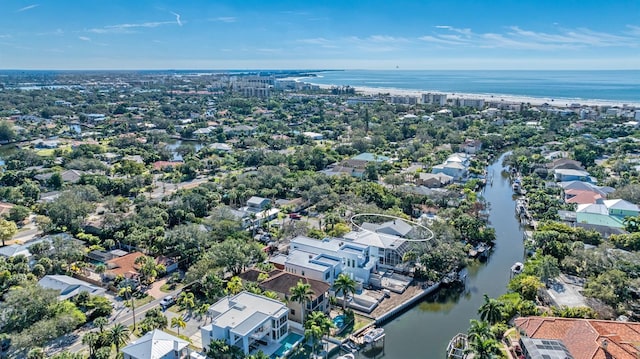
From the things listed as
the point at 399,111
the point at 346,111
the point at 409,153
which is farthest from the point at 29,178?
the point at 399,111

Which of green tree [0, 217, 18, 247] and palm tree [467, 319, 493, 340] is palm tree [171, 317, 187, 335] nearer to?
palm tree [467, 319, 493, 340]

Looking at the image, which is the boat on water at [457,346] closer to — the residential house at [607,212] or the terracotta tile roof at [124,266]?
the terracotta tile roof at [124,266]

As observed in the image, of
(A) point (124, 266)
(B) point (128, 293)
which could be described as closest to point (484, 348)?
(B) point (128, 293)

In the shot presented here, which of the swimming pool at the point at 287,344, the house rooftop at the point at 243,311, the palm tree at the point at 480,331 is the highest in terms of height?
the palm tree at the point at 480,331

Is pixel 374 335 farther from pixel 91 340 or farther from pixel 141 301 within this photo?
pixel 141 301

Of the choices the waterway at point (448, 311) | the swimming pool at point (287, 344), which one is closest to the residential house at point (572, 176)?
the waterway at point (448, 311)

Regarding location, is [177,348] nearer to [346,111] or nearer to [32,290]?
[32,290]
